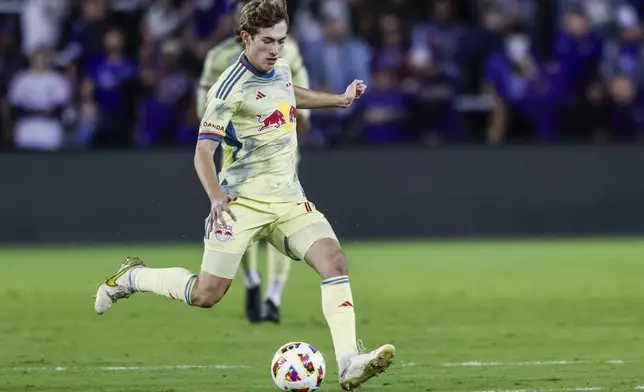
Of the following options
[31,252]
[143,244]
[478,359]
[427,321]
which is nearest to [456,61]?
[143,244]

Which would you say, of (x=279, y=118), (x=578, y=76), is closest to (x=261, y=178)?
(x=279, y=118)

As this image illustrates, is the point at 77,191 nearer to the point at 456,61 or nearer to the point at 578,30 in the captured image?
the point at 456,61

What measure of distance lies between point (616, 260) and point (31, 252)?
22.8 feet

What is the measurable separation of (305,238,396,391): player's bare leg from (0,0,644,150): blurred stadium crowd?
9.54m

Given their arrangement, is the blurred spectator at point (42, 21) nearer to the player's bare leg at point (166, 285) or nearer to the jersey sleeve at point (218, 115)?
the player's bare leg at point (166, 285)

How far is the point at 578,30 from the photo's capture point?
17.5m

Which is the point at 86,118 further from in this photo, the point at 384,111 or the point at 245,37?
the point at 245,37

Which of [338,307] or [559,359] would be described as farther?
[559,359]

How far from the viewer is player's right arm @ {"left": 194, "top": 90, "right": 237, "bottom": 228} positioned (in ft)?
22.9

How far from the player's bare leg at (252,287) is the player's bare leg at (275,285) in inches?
2.5

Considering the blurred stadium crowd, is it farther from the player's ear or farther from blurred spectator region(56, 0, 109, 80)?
the player's ear

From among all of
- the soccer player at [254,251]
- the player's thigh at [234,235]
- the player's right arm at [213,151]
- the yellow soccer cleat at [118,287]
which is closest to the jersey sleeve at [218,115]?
the player's right arm at [213,151]

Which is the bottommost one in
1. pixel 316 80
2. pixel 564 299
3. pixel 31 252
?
pixel 31 252

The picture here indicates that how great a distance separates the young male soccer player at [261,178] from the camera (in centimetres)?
714
